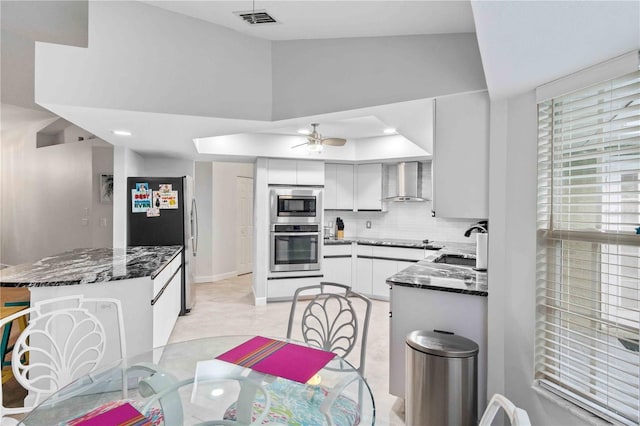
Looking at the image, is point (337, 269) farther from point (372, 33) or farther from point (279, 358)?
point (279, 358)

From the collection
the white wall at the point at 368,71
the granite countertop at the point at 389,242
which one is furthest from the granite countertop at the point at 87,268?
the granite countertop at the point at 389,242

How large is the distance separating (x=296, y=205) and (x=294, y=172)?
0.48 meters

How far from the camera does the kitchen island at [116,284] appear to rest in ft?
8.41

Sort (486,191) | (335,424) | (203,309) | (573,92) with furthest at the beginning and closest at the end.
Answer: (203,309), (486,191), (573,92), (335,424)

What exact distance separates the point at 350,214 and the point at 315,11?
166 inches

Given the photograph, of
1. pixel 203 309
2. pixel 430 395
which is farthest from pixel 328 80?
pixel 203 309

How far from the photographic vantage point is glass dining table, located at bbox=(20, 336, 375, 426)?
4.43 feet

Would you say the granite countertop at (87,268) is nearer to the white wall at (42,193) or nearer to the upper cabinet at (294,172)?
the upper cabinet at (294,172)

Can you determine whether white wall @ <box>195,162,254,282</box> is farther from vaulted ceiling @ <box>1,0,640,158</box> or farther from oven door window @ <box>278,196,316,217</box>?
vaulted ceiling @ <box>1,0,640,158</box>

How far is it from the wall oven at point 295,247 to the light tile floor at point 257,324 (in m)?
0.57

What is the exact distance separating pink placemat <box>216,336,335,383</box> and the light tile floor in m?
0.94

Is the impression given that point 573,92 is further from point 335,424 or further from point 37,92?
point 37,92

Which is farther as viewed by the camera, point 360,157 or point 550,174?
point 360,157

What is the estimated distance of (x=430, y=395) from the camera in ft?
6.96
